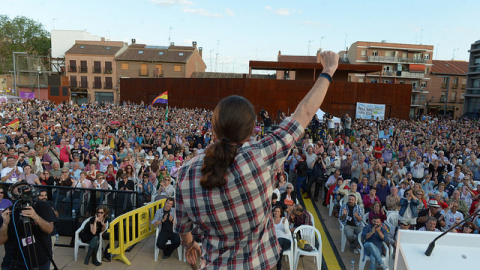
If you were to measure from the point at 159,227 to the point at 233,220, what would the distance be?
17.3 feet

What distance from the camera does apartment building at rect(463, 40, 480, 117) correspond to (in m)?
41.7

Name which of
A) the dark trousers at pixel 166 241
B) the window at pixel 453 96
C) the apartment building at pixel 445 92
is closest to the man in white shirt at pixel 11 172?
the dark trousers at pixel 166 241

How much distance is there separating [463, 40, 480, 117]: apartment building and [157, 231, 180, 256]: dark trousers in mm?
47328

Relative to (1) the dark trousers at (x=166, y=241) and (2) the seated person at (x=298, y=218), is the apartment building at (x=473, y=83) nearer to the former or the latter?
(2) the seated person at (x=298, y=218)

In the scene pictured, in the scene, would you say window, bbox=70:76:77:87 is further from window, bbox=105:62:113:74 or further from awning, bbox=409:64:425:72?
awning, bbox=409:64:425:72

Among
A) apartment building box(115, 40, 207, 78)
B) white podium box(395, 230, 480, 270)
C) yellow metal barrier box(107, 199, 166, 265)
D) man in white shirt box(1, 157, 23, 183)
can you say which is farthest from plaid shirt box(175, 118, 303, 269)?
apartment building box(115, 40, 207, 78)

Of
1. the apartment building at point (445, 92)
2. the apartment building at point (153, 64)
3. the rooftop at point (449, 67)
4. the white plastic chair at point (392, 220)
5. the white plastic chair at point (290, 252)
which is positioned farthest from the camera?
the rooftop at point (449, 67)

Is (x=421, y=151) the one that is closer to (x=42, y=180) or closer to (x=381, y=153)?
(x=381, y=153)

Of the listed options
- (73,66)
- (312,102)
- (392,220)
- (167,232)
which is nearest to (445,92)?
(392,220)

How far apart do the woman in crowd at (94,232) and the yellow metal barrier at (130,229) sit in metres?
0.20

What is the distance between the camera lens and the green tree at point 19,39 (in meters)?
53.1

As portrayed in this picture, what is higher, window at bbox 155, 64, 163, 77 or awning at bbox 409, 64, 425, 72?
awning at bbox 409, 64, 425, 72

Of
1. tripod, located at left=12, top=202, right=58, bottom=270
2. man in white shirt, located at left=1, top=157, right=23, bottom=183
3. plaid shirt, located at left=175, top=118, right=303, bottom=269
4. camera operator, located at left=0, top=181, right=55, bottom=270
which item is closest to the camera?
plaid shirt, located at left=175, top=118, right=303, bottom=269

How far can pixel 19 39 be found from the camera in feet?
179
